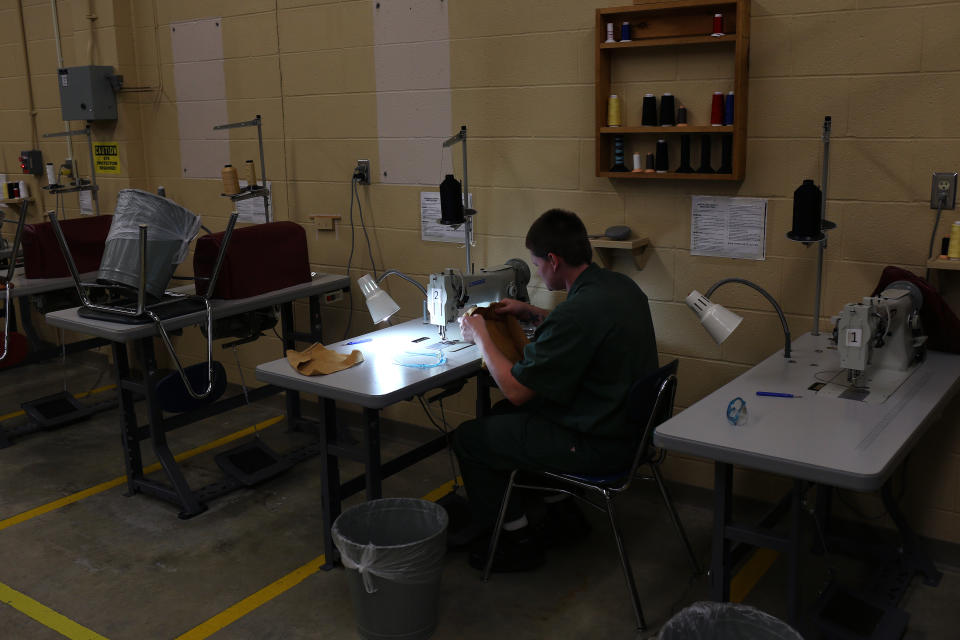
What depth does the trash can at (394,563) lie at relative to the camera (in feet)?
7.95

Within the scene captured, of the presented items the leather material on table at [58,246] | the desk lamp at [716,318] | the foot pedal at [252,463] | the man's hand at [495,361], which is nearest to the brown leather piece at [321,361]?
the man's hand at [495,361]

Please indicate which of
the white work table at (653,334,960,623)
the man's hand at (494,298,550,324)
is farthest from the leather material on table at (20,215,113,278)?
the white work table at (653,334,960,623)

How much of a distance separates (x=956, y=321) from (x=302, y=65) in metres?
3.03

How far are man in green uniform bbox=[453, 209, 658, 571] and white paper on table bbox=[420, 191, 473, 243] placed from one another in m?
1.11

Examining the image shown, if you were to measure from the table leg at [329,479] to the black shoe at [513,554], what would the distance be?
0.51 metres

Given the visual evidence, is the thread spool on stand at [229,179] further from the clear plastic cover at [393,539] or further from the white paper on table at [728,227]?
the white paper on table at [728,227]

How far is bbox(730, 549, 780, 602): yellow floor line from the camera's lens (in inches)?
110

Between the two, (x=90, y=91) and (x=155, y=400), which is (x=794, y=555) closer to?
(x=155, y=400)

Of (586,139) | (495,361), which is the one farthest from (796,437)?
(586,139)

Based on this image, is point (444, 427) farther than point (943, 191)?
Yes

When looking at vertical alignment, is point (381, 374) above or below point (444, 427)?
above

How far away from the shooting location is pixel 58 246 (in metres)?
4.12

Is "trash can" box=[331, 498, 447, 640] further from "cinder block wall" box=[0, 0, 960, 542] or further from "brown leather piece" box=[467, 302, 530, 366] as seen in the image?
"cinder block wall" box=[0, 0, 960, 542]

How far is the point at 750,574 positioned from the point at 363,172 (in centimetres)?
242
